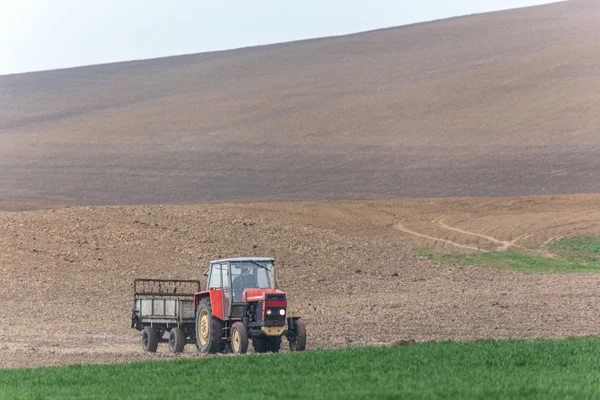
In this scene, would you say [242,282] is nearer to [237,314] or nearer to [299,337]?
[237,314]

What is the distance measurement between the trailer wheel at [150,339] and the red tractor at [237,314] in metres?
0.37

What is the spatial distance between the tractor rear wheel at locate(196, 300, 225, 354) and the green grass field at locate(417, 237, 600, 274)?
16.6 meters

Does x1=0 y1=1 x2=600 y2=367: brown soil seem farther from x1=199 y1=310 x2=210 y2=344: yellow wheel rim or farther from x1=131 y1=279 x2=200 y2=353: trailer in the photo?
x1=199 y1=310 x2=210 y2=344: yellow wheel rim

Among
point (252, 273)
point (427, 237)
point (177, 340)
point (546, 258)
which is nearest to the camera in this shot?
point (252, 273)

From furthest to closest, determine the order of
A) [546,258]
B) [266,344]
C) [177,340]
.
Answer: [546,258]
[177,340]
[266,344]

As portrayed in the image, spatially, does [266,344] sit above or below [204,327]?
below

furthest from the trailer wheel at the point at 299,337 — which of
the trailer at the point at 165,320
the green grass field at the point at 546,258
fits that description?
the green grass field at the point at 546,258

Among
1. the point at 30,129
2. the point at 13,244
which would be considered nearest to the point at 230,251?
the point at 13,244

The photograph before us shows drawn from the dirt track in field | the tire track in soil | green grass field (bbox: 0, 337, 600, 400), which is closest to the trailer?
the dirt track in field

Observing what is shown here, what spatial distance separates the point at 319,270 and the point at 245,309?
15.0m

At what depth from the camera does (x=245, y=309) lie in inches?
806

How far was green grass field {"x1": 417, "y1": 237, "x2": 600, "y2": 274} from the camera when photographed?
35656 millimetres

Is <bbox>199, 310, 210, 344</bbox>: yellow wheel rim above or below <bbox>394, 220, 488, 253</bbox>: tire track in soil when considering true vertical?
below

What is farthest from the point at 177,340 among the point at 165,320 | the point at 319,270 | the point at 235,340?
the point at 319,270
